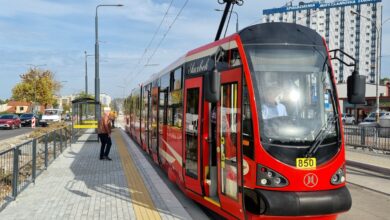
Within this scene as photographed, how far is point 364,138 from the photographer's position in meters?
18.9

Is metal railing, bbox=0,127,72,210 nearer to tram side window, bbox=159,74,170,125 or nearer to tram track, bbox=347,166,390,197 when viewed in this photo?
tram side window, bbox=159,74,170,125

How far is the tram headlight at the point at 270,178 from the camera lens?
5.66 m

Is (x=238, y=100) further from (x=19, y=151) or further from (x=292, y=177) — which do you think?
(x=19, y=151)

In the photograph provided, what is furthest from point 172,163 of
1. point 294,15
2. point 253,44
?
point 294,15

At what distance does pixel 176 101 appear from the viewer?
941 centimetres

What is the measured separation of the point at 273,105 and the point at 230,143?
894 millimetres

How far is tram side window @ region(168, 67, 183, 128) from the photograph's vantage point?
8.93 meters

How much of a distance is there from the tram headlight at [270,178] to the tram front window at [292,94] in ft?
0.84

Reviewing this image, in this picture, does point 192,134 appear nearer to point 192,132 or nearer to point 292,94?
point 192,132

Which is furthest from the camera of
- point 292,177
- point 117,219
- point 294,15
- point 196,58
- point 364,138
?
point 294,15

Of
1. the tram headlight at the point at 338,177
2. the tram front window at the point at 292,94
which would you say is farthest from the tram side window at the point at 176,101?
the tram headlight at the point at 338,177

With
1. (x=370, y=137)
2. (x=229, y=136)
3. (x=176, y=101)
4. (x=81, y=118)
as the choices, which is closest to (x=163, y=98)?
(x=176, y=101)

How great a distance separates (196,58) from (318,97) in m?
2.72

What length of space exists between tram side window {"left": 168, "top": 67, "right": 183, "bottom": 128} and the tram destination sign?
64 centimetres
